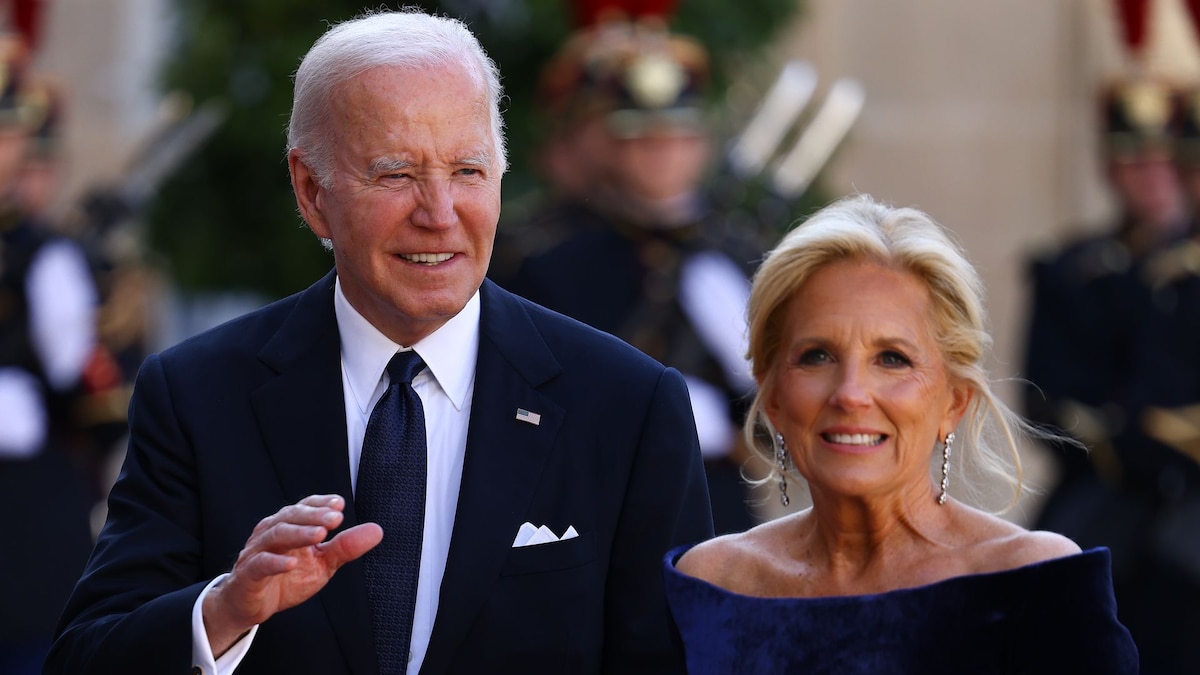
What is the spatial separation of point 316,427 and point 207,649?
39cm

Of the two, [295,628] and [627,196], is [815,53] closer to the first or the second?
[627,196]

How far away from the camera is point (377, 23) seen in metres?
3.42

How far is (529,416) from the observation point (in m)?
3.44

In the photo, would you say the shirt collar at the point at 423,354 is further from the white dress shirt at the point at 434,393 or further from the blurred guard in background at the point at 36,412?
the blurred guard in background at the point at 36,412

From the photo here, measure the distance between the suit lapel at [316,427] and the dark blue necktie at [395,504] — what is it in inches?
0.9

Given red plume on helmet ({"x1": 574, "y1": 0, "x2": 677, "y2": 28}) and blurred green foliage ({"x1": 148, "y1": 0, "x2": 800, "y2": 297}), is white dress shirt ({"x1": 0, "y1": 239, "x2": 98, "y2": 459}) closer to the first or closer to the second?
blurred green foliage ({"x1": 148, "y1": 0, "x2": 800, "y2": 297})

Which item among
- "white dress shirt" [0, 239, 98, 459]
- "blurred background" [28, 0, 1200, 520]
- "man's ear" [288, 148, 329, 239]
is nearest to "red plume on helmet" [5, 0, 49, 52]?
"white dress shirt" [0, 239, 98, 459]

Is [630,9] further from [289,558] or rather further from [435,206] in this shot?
[289,558]

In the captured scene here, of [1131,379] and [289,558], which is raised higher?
[289,558]

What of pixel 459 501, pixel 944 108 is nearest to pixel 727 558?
pixel 459 501

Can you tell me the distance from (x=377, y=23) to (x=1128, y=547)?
6.13 metres

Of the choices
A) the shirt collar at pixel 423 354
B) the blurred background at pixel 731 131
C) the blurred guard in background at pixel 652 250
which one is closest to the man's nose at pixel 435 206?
the shirt collar at pixel 423 354

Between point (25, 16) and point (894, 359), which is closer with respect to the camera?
point (894, 359)

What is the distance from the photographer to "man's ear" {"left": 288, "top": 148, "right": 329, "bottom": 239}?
3.49 meters
